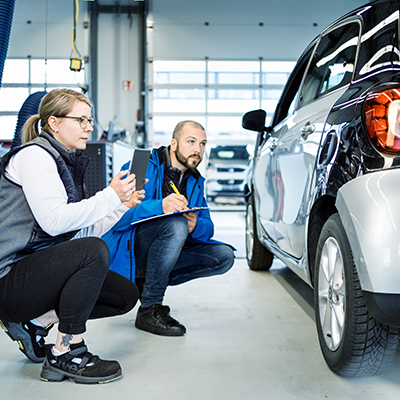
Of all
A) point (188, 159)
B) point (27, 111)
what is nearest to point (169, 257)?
point (188, 159)

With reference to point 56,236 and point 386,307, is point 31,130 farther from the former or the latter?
point 386,307

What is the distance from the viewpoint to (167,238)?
2.48 m

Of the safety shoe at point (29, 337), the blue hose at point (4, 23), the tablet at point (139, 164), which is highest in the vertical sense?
the blue hose at point (4, 23)

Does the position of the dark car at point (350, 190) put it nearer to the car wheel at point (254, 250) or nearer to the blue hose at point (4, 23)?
the car wheel at point (254, 250)

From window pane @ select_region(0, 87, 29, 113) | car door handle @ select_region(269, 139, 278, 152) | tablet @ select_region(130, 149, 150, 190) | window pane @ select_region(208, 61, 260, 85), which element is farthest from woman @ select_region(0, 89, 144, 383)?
window pane @ select_region(0, 87, 29, 113)

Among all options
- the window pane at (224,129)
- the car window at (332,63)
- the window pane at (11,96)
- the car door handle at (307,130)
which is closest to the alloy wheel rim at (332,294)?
the car door handle at (307,130)

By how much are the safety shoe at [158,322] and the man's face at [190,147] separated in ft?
2.34

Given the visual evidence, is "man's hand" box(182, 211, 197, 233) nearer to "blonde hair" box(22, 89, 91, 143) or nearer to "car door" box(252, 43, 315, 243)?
"car door" box(252, 43, 315, 243)

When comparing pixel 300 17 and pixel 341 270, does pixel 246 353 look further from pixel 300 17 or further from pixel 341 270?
pixel 300 17

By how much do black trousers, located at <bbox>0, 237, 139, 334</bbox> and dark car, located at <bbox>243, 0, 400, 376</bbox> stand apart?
80 cm

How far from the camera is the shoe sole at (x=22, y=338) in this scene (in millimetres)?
1950

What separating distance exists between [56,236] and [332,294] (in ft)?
3.23

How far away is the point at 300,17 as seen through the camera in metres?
12.0

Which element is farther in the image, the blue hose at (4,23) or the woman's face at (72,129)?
the blue hose at (4,23)
